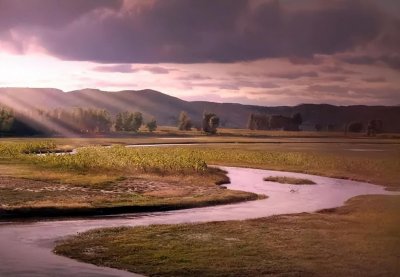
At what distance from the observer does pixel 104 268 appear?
28.5 meters

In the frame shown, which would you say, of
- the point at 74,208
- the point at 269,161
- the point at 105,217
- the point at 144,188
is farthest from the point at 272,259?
the point at 269,161

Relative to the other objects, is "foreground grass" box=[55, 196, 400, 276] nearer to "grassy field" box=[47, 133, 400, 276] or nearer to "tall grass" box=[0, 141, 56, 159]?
"grassy field" box=[47, 133, 400, 276]

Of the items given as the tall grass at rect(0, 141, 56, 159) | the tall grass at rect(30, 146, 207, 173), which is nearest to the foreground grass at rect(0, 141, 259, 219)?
the tall grass at rect(30, 146, 207, 173)

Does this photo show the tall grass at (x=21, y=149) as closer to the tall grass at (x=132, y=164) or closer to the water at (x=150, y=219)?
the tall grass at (x=132, y=164)

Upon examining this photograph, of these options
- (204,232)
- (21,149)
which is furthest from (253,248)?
(21,149)

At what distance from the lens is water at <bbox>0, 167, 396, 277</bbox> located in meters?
28.2

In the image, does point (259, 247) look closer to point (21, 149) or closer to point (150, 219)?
point (150, 219)

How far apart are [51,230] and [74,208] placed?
8.74 metres

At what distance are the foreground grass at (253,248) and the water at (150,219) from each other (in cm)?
169

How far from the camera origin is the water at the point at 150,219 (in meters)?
28.2

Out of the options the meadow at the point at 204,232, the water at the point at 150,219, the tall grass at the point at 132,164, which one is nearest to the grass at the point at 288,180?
the water at the point at 150,219

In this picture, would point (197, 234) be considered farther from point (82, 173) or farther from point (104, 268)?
point (82, 173)

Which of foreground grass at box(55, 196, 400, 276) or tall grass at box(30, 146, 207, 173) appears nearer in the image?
foreground grass at box(55, 196, 400, 276)

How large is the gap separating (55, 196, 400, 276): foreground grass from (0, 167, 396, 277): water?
5.54 ft
